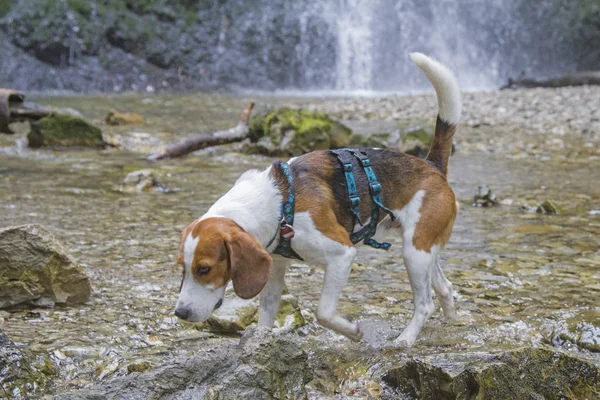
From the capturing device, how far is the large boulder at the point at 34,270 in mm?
4023

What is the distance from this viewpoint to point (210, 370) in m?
2.84

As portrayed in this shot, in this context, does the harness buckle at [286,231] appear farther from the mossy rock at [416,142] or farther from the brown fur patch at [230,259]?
the mossy rock at [416,142]

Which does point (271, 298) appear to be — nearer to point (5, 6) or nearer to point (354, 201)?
point (354, 201)

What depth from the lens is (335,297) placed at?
11.7ft

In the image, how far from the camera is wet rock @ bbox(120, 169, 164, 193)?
8.19 m

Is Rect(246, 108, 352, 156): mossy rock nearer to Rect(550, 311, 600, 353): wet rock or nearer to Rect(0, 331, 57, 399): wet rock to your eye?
Rect(550, 311, 600, 353): wet rock

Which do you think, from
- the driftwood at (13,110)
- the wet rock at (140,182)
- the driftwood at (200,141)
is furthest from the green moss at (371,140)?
the driftwood at (13,110)

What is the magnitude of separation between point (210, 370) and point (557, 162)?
344 inches

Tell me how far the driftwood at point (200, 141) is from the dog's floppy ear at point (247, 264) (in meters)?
7.59

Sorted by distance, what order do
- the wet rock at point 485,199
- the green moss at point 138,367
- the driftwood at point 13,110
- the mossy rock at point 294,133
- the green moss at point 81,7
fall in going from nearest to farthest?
the green moss at point 138,367, the wet rock at point 485,199, the driftwood at point 13,110, the mossy rock at point 294,133, the green moss at point 81,7

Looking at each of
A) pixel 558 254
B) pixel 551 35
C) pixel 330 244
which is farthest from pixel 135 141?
pixel 551 35

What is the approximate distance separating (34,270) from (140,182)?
14.2ft

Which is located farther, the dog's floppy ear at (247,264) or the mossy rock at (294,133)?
the mossy rock at (294,133)

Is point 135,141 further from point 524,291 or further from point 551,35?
point 551,35
